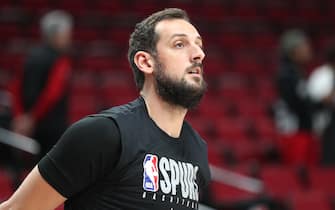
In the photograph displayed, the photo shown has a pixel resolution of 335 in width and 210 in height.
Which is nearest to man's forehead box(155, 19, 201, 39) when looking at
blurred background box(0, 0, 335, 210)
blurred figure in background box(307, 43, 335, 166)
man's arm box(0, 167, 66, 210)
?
man's arm box(0, 167, 66, 210)

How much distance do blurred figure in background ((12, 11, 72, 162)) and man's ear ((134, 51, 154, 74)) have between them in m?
2.01

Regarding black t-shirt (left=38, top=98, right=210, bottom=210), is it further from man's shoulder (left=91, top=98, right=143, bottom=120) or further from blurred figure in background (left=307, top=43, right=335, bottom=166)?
blurred figure in background (left=307, top=43, right=335, bottom=166)

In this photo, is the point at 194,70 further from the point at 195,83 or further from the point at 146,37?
the point at 146,37

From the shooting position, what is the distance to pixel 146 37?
6.35 ft

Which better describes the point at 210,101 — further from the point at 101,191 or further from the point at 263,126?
the point at 101,191

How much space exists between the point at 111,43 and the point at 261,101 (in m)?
1.77

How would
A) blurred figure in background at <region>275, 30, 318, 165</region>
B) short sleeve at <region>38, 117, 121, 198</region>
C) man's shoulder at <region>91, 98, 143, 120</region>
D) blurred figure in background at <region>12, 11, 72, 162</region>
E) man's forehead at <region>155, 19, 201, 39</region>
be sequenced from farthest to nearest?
blurred figure in background at <region>275, 30, 318, 165</region> → blurred figure in background at <region>12, 11, 72, 162</region> → man's forehead at <region>155, 19, 201, 39</region> → man's shoulder at <region>91, 98, 143, 120</region> → short sleeve at <region>38, 117, 121, 198</region>

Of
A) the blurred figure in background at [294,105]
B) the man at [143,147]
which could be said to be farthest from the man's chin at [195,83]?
the blurred figure in background at [294,105]

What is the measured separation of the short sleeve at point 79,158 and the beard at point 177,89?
0.21 metres

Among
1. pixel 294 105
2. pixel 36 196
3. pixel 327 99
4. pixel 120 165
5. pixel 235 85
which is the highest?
pixel 235 85

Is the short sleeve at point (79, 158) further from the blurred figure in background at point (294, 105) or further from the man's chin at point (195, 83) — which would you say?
the blurred figure in background at point (294, 105)

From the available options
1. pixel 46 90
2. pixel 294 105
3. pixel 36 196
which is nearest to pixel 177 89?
pixel 36 196

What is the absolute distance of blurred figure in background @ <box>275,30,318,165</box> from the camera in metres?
4.65

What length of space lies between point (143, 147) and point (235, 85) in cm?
552
